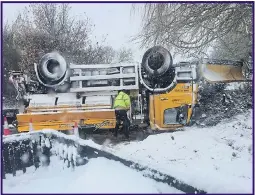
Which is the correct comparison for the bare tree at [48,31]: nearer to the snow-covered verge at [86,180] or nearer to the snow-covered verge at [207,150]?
the snow-covered verge at [207,150]

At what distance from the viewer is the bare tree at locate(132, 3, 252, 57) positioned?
846 cm

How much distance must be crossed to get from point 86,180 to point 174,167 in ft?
5.34

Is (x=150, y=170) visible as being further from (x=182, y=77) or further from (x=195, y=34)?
(x=195, y=34)

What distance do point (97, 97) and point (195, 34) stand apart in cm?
278

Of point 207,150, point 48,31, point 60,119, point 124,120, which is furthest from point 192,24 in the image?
point 48,31

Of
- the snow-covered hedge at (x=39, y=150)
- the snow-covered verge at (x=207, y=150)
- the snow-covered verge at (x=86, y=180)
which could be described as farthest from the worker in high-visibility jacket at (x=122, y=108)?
the snow-covered verge at (x=86, y=180)

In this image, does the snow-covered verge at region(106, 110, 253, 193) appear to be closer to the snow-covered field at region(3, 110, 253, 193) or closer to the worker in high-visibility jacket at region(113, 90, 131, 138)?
the snow-covered field at region(3, 110, 253, 193)

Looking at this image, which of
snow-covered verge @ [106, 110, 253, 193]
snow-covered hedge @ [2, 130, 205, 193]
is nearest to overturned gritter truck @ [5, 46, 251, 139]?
snow-covered verge @ [106, 110, 253, 193]

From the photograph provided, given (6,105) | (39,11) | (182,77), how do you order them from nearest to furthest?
(182,77), (6,105), (39,11)

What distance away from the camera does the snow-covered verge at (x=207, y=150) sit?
5886 millimetres

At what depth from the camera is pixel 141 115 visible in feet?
29.5

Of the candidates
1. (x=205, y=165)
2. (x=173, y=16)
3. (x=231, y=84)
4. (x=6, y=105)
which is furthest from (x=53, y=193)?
(x=6, y=105)

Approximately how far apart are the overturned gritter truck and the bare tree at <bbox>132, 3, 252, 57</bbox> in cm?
75

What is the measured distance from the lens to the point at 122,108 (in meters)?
8.48
